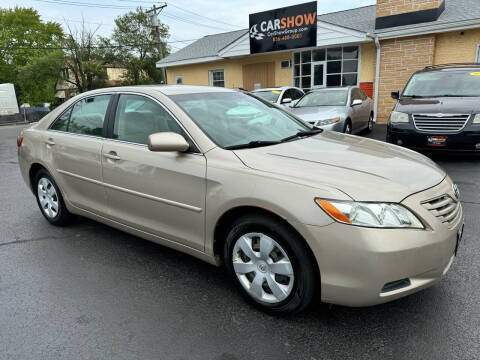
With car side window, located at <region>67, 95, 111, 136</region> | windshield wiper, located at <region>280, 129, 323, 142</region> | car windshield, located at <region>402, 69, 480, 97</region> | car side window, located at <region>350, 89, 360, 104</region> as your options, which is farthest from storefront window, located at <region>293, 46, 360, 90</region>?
car side window, located at <region>67, 95, 111, 136</region>

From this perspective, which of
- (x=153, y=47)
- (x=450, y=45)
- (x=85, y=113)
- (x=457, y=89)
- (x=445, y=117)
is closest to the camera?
(x=85, y=113)

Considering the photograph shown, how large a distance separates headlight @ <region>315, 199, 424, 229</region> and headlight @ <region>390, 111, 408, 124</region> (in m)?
4.96

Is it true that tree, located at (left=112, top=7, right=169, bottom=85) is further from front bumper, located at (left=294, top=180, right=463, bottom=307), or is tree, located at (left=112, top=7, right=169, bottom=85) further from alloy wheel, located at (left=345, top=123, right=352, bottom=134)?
front bumper, located at (left=294, top=180, right=463, bottom=307)

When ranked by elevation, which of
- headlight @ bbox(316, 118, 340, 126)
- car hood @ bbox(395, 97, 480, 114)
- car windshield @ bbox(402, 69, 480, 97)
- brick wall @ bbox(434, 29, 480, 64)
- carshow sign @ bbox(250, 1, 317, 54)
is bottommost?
headlight @ bbox(316, 118, 340, 126)

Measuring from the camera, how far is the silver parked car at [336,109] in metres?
7.87

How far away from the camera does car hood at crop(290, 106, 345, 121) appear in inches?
311

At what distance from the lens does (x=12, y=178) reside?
7.01 meters

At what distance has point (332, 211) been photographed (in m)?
2.07

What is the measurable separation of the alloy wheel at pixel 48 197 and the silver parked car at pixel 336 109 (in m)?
4.89

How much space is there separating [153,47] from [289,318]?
45.2 metres

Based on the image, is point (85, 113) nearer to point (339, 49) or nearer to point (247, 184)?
point (247, 184)

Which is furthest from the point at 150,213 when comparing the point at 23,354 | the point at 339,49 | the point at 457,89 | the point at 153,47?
the point at 153,47

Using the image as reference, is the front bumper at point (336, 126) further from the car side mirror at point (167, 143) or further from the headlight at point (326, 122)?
the car side mirror at point (167, 143)

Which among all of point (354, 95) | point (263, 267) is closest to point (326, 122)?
point (354, 95)
